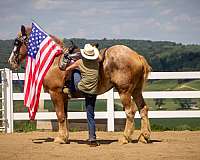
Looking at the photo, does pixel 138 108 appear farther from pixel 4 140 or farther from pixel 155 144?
pixel 4 140

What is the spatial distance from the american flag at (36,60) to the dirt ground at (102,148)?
937mm

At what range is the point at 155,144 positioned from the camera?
29.2ft

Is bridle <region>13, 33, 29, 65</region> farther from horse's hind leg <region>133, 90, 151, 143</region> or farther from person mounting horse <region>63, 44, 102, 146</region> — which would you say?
horse's hind leg <region>133, 90, 151, 143</region>

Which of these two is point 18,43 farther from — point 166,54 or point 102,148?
point 166,54

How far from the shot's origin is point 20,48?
9.90m

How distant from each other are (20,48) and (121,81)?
7.91ft

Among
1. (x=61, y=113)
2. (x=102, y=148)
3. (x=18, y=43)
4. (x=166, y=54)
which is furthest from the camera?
(x=166, y=54)

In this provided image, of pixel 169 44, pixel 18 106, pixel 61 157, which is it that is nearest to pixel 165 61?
pixel 169 44

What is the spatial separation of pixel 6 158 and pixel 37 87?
2522mm

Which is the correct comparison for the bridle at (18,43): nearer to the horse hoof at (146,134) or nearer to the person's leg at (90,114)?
the person's leg at (90,114)

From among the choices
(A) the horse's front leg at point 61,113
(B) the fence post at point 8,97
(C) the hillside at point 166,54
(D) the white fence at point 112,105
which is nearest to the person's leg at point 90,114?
(A) the horse's front leg at point 61,113

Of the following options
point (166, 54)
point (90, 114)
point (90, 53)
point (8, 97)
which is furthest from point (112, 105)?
point (166, 54)

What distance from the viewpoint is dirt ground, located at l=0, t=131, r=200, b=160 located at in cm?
742

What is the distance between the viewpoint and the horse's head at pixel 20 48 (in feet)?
32.1
